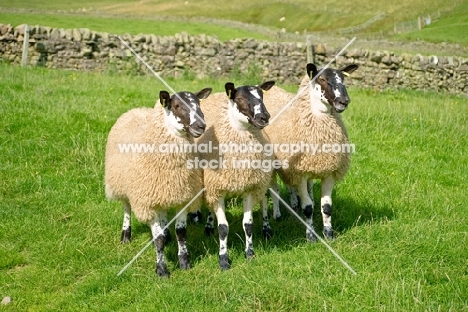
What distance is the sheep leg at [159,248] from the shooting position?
20.6ft

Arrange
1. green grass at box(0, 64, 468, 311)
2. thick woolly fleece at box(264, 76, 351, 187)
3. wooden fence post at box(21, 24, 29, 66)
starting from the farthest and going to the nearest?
wooden fence post at box(21, 24, 29, 66), thick woolly fleece at box(264, 76, 351, 187), green grass at box(0, 64, 468, 311)

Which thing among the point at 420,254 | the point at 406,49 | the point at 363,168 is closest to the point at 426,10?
the point at 406,49

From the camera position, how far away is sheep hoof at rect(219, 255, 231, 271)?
634 cm

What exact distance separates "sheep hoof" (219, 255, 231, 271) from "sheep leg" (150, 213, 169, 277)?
24.7 inches

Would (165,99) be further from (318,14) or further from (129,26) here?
(318,14)

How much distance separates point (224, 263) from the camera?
6.39 m

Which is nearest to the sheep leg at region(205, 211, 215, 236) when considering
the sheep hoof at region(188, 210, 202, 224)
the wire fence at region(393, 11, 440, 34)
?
the sheep hoof at region(188, 210, 202, 224)

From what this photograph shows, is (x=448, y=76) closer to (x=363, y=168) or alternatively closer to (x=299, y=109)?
(x=363, y=168)

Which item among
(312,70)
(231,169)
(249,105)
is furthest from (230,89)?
(312,70)

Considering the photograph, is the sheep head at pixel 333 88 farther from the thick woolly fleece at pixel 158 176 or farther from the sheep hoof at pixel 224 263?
the sheep hoof at pixel 224 263

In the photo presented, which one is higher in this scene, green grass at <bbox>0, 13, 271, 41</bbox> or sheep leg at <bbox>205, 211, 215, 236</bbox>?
green grass at <bbox>0, 13, 271, 41</bbox>

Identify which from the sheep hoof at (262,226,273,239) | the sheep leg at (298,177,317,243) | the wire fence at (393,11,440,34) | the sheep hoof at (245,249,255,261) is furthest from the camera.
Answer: the wire fence at (393,11,440,34)

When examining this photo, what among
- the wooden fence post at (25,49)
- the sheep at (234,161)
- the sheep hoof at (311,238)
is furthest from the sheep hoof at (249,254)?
the wooden fence post at (25,49)

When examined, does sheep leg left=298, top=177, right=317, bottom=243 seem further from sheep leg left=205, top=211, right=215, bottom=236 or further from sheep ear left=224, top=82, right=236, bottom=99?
sheep ear left=224, top=82, right=236, bottom=99
